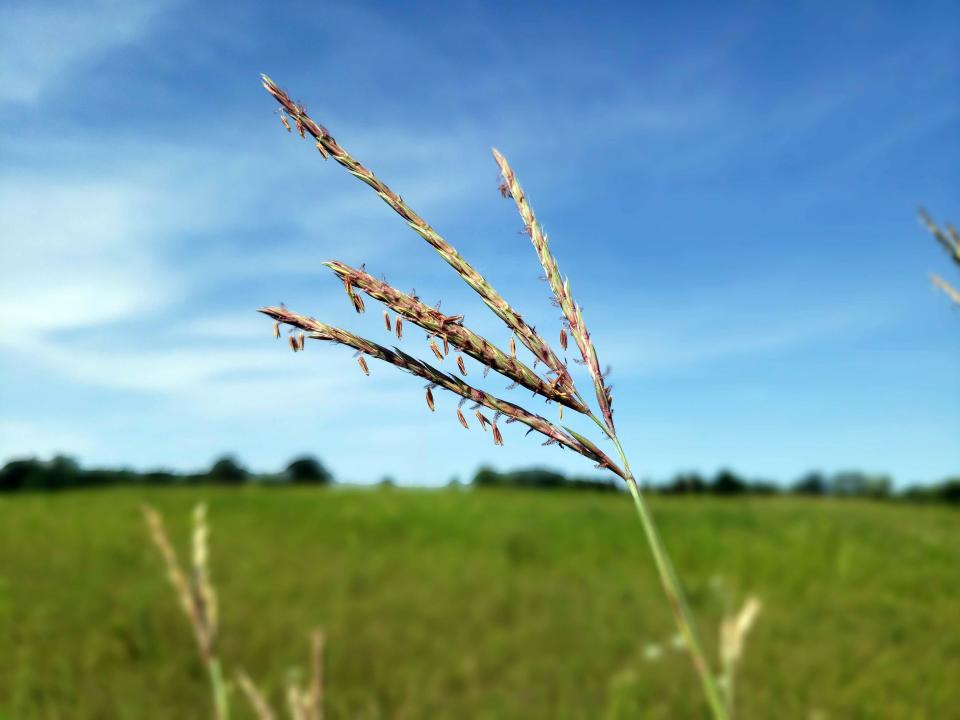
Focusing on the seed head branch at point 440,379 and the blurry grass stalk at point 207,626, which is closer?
the seed head branch at point 440,379

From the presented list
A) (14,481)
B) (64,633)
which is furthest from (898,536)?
(14,481)

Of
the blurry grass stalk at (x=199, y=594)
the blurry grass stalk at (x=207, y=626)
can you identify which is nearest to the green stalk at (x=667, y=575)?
the blurry grass stalk at (x=207, y=626)

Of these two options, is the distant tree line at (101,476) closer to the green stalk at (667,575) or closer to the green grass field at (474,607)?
the green grass field at (474,607)

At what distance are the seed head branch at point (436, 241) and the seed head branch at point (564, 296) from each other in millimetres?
25

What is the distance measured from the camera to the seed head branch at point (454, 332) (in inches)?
28.1

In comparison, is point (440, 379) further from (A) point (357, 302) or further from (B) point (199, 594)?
(B) point (199, 594)

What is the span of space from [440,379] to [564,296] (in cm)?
14

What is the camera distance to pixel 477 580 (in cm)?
966

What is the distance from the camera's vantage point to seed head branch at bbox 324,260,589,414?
2.35 feet

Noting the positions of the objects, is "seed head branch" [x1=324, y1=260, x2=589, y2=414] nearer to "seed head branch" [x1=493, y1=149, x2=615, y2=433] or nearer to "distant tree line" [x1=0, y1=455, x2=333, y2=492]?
"seed head branch" [x1=493, y1=149, x2=615, y2=433]

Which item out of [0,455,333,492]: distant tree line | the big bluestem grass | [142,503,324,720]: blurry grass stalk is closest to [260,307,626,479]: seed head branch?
the big bluestem grass

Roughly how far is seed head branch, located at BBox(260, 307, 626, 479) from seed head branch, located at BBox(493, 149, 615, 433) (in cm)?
3

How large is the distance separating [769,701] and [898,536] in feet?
26.7

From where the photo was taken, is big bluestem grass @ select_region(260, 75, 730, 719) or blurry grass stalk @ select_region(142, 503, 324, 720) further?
blurry grass stalk @ select_region(142, 503, 324, 720)
